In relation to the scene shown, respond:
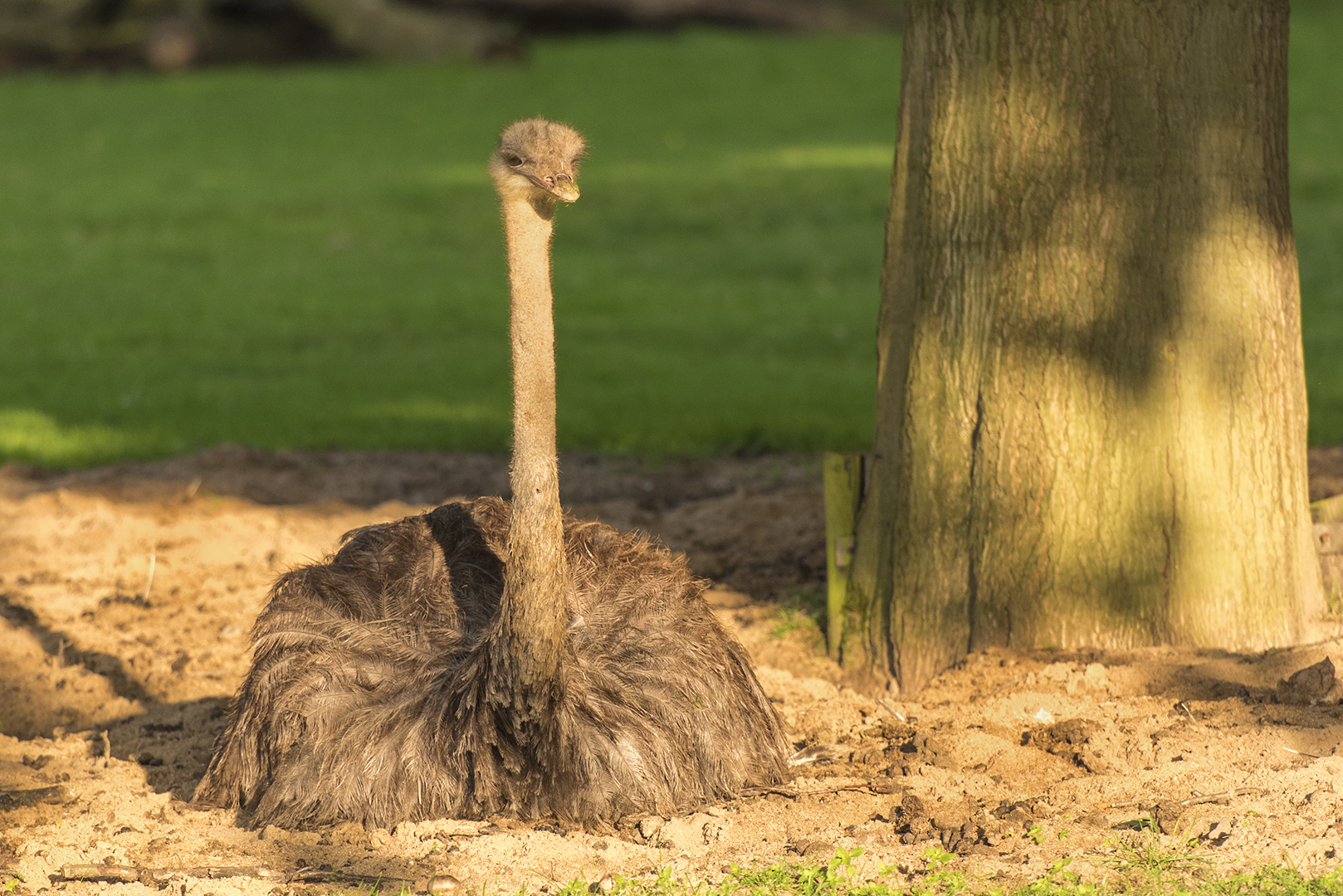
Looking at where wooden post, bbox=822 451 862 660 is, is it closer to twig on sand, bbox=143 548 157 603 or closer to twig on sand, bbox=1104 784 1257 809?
twig on sand, bbox=1104 784 1257 809

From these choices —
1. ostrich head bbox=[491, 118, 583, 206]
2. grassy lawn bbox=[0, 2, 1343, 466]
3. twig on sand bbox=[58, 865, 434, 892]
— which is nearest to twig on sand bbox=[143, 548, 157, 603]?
grassy lawn bbox=[0, 2, 1343, 466]

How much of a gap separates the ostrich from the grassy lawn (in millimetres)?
3628

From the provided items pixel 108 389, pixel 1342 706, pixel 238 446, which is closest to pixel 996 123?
A: pixel 1342 706

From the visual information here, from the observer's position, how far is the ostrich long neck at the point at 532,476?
156 inches

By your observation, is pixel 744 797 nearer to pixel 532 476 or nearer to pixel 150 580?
pixel 532 476

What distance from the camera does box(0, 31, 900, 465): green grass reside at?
9.14m

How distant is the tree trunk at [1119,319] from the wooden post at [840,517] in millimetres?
448

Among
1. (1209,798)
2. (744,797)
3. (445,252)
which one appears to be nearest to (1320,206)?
(445,252)

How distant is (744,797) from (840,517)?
1.36 metres

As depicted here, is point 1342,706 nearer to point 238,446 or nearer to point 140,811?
point 140,811

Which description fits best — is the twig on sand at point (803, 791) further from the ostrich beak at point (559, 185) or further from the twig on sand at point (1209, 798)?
the ostrich beak at point (559, 185)

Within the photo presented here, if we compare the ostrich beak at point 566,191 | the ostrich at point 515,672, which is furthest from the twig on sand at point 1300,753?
the ostrich beak at point 566,191

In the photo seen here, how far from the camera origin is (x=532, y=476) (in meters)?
4.00

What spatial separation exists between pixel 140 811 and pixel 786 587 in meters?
2.72
